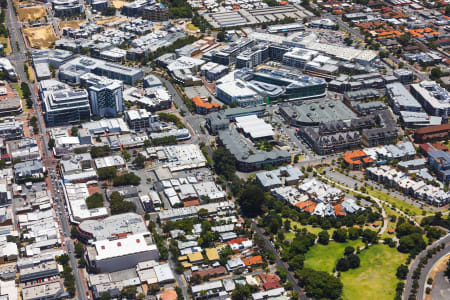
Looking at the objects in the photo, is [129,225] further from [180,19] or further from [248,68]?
[180,19]

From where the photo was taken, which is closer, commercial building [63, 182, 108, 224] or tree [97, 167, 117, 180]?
commercial building [63, 182, 108, 224]

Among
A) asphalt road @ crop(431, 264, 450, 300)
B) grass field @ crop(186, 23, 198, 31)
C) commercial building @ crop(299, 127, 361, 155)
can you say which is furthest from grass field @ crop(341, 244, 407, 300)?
grass field @ crop(186, 23, 198, 31)

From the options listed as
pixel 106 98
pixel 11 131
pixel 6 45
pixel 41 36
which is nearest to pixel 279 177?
pixel 106 98

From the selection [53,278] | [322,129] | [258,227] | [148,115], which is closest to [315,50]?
[322,129]

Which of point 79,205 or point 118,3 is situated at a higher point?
point 79,205

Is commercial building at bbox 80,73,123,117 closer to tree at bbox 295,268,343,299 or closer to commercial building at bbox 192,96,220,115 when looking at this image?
commercial building at bbox 192,96,220,115

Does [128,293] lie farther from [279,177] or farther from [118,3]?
[118,3]

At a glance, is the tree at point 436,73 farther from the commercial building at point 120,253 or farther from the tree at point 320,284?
the commercial building at point 120,253
